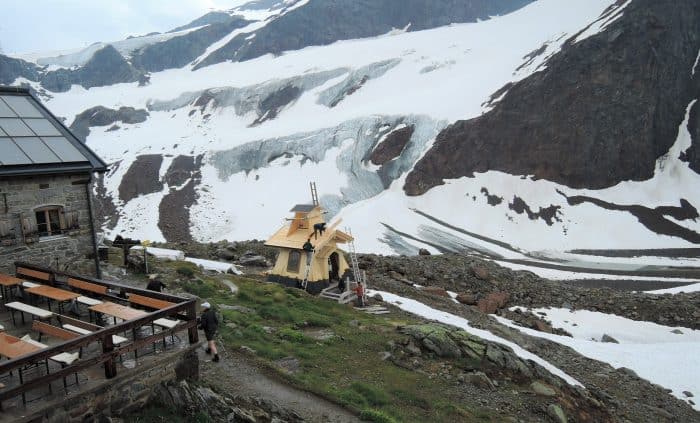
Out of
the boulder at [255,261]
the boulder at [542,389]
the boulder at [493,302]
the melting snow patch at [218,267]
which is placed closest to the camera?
the boulder at [542,389]

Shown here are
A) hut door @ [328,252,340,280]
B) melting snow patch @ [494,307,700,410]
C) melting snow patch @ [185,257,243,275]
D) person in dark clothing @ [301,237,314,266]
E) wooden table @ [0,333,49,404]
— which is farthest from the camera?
hut door @ [328,252,340,280]

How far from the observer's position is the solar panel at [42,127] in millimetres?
14969

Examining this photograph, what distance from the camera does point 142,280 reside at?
21.8m

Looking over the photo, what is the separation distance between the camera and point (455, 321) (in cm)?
2494

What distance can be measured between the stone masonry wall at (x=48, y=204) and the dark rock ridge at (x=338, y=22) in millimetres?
148522

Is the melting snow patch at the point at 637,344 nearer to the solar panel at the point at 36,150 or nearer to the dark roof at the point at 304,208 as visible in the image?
the dark roof at the point at 304,208

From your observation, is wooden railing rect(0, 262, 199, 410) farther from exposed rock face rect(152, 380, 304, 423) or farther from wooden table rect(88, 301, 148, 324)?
exposed rock face rect(152, 380, 304, 423)

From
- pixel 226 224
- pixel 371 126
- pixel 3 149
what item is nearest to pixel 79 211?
pixel 3 149

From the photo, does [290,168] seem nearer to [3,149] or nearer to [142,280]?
[142,280]

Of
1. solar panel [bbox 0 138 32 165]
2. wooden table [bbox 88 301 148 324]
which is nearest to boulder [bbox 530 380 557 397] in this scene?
wooden table [bbox 88 301 148 324]

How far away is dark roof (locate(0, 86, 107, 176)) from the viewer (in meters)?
13.8

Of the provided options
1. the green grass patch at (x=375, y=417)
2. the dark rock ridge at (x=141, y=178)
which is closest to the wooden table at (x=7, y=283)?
the green grass patch at (x=375, y=417)

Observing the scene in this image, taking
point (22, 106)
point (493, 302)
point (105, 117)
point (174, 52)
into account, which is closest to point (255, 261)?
point (493, 302)

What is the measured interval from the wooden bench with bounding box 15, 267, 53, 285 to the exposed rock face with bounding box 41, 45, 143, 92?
158942 millimetres
